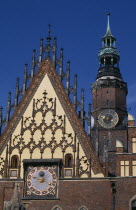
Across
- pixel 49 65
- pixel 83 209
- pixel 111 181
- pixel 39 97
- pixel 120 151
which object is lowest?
pixel 83 209

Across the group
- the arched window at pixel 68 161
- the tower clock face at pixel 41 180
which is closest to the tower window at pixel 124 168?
the arched window at pixel 68 161

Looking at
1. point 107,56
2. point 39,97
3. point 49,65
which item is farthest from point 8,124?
point 107,56

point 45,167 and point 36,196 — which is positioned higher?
point 45,167

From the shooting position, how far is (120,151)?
28.3m

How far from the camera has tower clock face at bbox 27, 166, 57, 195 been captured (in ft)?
93.5

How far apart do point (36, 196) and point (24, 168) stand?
198 centimetres

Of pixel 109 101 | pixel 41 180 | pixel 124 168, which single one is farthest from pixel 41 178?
pixel 109 101

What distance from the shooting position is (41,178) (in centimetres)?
2877

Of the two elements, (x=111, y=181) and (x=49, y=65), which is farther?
(x=49, y=65)

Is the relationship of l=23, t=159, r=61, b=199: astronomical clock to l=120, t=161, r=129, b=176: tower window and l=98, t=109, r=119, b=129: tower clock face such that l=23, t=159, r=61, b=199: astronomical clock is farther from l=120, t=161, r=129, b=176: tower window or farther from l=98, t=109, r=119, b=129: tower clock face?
l=98, t=109, r=119, b=129: tower clock face

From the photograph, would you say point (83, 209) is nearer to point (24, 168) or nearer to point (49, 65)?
point (24, 168)

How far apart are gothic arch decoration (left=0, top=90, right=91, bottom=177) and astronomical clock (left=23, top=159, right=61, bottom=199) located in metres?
0.49

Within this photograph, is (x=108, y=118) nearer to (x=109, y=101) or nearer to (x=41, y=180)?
(x=109, y=101)

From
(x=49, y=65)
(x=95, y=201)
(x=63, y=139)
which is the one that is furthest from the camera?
(x=49, y=65)
